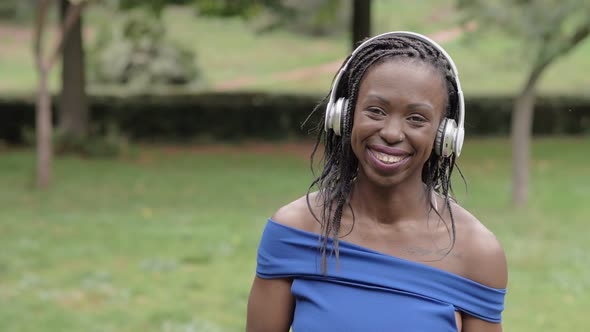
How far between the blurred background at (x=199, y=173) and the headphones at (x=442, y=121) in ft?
1.54

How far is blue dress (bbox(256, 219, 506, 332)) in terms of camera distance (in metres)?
2.04

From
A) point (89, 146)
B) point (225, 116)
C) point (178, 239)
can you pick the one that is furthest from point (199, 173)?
point (178, 239)

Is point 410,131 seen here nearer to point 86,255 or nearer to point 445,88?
point 445,88

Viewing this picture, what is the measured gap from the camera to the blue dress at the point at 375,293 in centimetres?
204

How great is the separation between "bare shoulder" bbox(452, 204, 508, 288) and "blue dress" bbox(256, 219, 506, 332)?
0.02 metres

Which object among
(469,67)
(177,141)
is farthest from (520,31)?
(469,67)

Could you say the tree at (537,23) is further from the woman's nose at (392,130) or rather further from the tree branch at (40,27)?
the woman's nose at (392,130)

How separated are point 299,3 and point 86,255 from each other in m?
11.8

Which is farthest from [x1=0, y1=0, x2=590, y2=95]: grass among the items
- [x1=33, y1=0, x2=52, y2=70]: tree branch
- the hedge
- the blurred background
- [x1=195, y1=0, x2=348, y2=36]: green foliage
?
[x1=33, y1=0, x2=52, y2=70]: tree branch

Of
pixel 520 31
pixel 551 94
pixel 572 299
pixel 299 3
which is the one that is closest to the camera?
pixel 572 299

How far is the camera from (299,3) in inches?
764

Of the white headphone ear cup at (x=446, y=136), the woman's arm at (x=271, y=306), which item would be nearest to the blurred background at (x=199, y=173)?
the white headphone ear cup at (x=446, y=136)

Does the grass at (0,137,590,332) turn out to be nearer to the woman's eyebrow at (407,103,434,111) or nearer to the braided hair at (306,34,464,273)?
the braided hair at (306,34,464,273)

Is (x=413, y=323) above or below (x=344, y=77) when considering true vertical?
below
